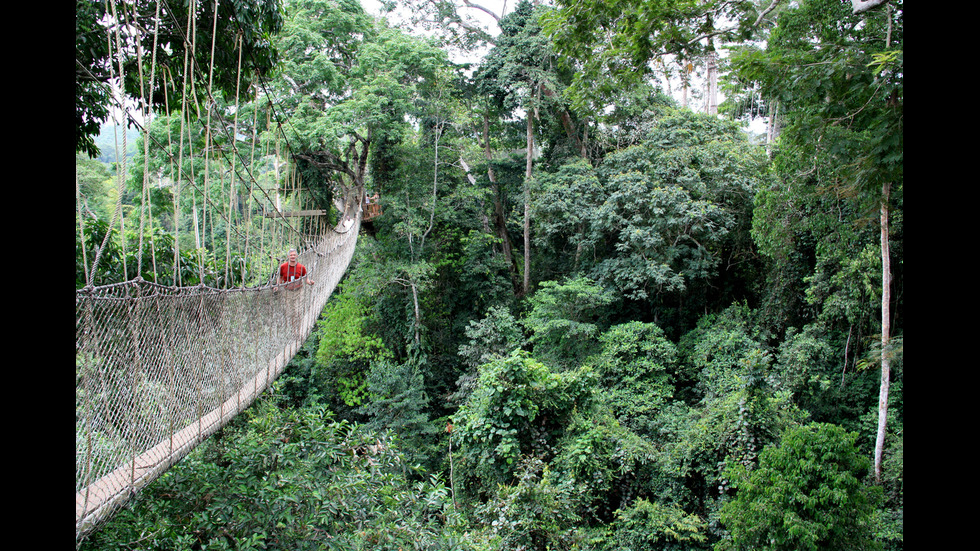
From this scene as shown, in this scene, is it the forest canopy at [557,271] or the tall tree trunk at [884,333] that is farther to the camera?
the tall tree trunk at [884,333]

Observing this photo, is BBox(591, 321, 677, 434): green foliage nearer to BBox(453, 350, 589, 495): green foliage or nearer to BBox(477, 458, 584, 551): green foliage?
BBox(453, 350, 589, 495): green foliage

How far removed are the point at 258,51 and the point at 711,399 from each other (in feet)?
18.5

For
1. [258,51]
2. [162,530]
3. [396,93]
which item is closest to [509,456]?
[162,530]

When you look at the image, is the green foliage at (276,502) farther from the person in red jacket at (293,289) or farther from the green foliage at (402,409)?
the green foliage at (402,409)

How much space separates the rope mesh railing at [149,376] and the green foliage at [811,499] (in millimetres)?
3700

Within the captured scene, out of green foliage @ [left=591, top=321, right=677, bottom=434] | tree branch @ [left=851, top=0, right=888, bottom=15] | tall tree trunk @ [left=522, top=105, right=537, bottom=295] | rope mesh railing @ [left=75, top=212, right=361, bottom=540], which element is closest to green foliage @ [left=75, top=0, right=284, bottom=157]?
rope mesh railing @ [left=75, top=212, right=361, bottom=540]

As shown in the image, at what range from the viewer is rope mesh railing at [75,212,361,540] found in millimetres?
1330

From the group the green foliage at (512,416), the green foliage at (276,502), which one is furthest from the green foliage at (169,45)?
the green foliage at (512,416)

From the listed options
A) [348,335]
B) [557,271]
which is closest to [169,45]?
[348,335]

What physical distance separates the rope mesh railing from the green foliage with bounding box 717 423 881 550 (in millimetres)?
3700

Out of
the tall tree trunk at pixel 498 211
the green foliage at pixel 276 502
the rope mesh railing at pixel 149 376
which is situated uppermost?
the tall tree trunk at pixel 498 211

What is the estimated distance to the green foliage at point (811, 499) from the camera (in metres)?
3.80

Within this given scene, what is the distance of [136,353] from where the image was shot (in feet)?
5.04
